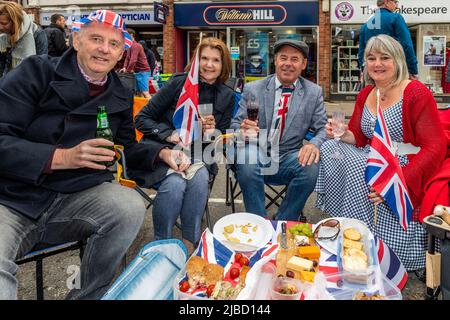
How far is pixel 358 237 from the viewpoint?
2.17 m

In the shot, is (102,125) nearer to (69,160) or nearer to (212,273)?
(69,160)

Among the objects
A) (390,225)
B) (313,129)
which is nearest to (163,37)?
(313,129)

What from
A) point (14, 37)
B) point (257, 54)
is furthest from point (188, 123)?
point (257, 54)

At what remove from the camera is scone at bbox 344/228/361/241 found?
2.16 meters

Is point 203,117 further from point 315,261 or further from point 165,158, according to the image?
point 315,261

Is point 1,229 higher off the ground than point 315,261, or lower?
higher

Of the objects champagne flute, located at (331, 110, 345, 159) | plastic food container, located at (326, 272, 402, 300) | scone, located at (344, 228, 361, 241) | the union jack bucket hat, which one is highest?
the union jack bucket hat

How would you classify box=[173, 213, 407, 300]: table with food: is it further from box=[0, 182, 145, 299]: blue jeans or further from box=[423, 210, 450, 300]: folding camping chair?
box=[0, 182, 145, 299]: blue jeans

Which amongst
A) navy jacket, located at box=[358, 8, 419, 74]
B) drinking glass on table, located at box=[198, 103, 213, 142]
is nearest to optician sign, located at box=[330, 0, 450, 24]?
navy jacket, located at box=[358, 8, 419, 74]

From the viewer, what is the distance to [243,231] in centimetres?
243

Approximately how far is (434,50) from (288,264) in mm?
14258

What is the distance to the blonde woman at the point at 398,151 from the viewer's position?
2.72 metres

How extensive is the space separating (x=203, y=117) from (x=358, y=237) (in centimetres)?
151

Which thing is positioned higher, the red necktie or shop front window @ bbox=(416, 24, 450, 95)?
shop front window @ bbox=(416, 24, 450, 95)
